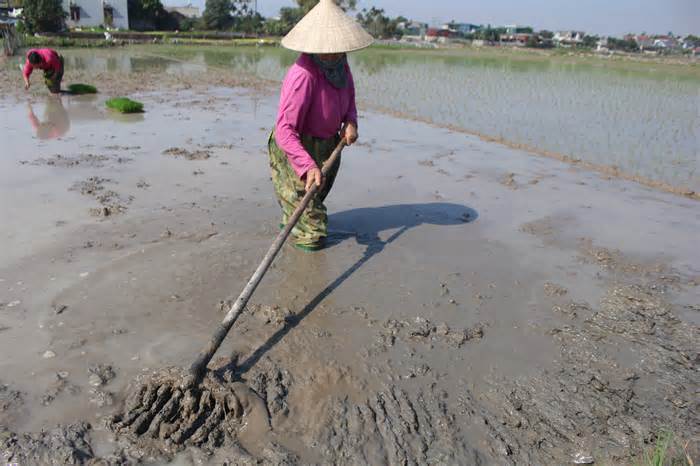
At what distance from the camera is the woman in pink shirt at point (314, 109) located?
9.84ft

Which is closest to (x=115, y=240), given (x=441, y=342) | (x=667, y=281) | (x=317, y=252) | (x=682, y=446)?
(x=317, y=252)

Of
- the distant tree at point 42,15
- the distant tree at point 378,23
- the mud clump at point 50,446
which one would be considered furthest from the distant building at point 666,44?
the mud clump at point 50,446

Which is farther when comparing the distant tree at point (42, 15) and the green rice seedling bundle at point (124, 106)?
the distant tree at point (42, 15)

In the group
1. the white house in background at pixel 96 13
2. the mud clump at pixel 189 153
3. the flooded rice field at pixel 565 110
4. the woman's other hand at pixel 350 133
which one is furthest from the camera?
the white house in background at pixel 96 13

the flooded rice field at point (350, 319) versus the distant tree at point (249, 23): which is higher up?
the distant tree at point (249, 23)

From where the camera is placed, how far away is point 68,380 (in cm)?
218

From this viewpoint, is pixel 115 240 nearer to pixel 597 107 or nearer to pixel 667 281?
pixel 667 281

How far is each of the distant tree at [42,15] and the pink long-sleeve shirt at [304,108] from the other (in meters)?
37.8

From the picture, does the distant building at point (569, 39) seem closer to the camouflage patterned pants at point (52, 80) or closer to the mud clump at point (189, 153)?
the camouflage patterned pants at point (52, 80)

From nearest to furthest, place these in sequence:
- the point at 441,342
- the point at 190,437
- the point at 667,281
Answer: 1. the point at 190,437
2. the point at 441,342
3. the point at 667,281

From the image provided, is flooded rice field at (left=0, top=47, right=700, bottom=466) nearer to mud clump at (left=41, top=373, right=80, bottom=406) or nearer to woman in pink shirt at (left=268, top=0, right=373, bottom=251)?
mud clump at (left=41, top=373, right=80, bottom=406)

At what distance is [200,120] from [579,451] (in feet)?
24.2

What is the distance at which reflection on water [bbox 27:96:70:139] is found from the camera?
6.71 meters

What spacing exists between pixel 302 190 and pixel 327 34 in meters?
1.01
